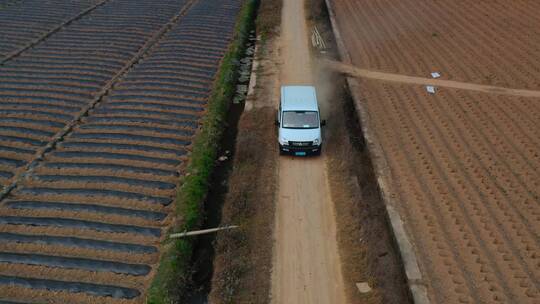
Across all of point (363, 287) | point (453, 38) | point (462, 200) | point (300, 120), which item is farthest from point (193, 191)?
point (453, 38)

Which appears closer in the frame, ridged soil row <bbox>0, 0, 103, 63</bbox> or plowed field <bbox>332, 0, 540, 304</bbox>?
plowed field <bbox>332, 0, 540, 304</bbox>

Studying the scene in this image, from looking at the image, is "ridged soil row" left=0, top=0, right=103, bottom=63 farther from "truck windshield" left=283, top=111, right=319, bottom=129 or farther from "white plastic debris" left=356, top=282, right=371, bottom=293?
"white plastic debris" left=356, top=282, right=371, bottom=293

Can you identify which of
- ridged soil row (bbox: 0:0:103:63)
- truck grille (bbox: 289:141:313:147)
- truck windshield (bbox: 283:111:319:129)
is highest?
ridged soil row (bbox: 0:0:103:63)

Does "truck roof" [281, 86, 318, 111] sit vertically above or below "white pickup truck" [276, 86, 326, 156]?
above

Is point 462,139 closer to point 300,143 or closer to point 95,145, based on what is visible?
point 300,143

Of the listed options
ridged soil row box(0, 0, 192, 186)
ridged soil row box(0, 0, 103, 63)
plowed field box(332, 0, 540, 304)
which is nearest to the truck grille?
plowed field box(332, 0, 540, 304)

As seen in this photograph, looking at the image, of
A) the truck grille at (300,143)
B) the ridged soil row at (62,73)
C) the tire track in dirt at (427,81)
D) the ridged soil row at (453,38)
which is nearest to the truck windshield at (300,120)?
the truck grille at (300,143)

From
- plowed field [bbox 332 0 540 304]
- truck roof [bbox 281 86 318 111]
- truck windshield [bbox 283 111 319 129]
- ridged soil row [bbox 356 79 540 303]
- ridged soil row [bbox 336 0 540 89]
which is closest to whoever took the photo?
ridged soil row [bbox 356 79 540 303]

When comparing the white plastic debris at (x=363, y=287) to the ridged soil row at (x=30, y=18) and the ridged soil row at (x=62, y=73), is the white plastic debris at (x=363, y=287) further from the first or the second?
the ridged soil row at (x=30, y=18)
